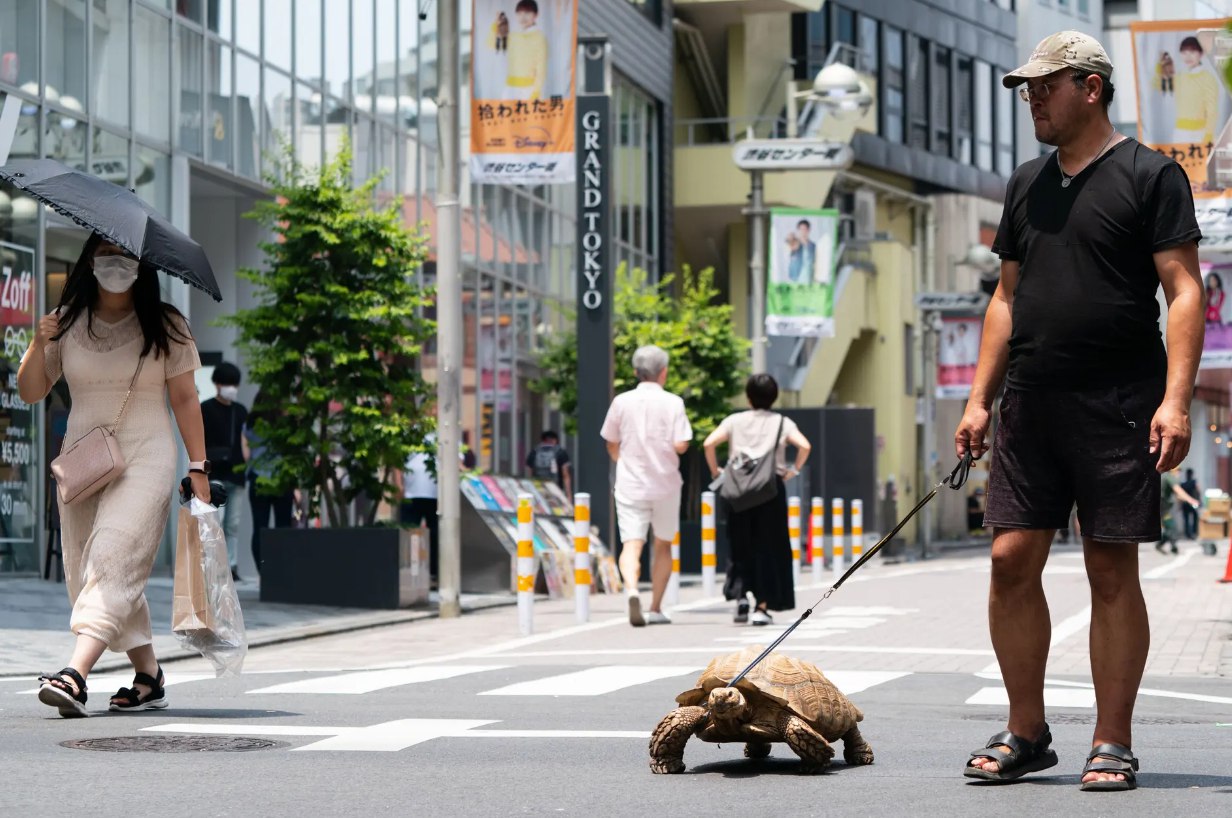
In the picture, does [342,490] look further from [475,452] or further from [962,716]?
[475,452]

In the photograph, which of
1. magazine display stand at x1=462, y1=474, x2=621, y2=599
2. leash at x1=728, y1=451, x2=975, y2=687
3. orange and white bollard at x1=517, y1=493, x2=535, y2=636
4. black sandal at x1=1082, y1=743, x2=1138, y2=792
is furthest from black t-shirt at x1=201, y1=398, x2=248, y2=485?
black sandal at x1=1082, y1=743, x2=1138, y2=792

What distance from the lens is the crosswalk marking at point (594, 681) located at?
10.3 metres

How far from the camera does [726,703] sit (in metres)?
6.72

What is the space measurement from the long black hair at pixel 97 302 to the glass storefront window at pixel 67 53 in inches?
477

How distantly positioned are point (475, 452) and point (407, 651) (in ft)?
61.6

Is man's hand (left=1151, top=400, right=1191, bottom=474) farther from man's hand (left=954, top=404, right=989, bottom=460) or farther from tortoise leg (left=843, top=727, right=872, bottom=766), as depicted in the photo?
tortoise leg (left=843, top=727, right=872, bottom=766)

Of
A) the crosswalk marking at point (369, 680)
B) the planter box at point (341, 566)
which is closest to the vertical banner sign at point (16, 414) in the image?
the planter box at point (341, 566)

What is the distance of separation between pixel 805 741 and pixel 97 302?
3651 millimetres

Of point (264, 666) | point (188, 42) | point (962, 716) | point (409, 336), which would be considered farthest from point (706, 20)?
point (962, 716)

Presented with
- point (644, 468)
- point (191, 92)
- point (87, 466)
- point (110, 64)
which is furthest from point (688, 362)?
point (87, 466)

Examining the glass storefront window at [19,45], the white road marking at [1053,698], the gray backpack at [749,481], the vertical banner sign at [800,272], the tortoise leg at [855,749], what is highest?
the glass storefront window at [19,45]

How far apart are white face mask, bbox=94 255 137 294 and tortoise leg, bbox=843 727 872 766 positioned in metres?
3.45

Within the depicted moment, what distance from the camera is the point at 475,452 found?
1305 inches

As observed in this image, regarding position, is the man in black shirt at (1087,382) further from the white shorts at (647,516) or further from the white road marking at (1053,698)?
the white shorts at (647,516)
